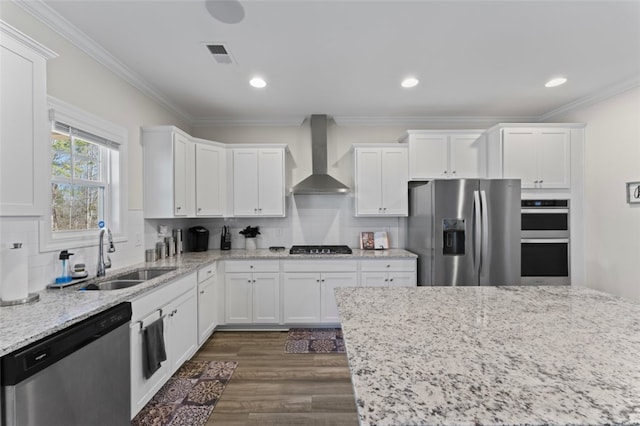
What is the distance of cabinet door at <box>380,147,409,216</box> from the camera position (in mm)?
3797

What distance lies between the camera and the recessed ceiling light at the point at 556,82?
2920 mm

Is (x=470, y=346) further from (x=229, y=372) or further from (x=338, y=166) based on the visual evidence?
(x=338, y=166)

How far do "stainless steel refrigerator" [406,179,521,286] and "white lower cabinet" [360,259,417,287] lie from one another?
0.36m

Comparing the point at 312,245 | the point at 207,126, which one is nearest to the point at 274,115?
the point at 207,126

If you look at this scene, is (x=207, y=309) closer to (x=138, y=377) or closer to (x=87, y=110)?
(x=138, y=377)

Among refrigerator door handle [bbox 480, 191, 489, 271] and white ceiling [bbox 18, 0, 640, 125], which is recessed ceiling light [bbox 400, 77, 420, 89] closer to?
white ceiling [bbox 18, 0, 640, 125]

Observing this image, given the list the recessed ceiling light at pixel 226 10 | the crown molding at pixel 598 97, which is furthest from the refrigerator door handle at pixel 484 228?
the recessed ceiling light at pixel 226 10

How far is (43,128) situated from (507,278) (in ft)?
13.3

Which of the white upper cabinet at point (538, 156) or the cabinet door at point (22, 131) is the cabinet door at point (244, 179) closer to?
the cabinet door at point (22, 131)

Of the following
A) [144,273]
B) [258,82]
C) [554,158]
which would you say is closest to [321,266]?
[144,273]

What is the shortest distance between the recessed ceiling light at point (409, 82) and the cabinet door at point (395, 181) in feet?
3.01

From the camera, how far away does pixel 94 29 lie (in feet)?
6.91

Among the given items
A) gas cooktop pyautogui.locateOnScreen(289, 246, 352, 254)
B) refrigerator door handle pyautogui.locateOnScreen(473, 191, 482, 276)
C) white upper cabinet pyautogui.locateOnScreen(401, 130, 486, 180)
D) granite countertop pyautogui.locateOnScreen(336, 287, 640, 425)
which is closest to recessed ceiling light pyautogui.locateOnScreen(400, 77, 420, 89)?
white upper cabinet pyautogui.locateOnScreen(401, 130, 486, 180)

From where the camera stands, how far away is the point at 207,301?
311 cm
